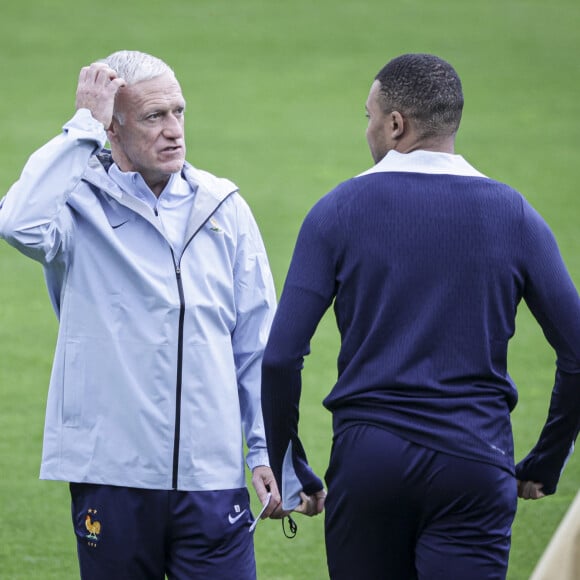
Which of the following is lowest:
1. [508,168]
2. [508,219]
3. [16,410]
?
[16,410]

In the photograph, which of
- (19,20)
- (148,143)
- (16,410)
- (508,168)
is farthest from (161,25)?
(148,143)

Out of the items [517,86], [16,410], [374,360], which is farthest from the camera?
[517,86]

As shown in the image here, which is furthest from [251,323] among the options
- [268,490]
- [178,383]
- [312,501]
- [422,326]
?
[422,326]

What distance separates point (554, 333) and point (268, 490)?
86 cm

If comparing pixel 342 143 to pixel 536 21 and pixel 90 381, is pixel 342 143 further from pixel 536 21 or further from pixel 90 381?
pixel 90 381

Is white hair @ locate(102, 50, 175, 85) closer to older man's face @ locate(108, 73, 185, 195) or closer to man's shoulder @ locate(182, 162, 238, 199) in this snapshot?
older man's face @ locate(108, 73, 185, 195)

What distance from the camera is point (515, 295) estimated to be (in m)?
2.68

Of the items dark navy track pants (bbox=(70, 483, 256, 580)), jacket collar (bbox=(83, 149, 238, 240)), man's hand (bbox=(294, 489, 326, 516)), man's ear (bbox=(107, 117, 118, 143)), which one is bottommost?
dark navy track pants (bbox=(70, 483, 256, 580))

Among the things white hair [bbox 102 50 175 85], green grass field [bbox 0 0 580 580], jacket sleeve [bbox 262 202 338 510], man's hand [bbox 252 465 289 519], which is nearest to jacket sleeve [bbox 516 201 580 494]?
jacket sleeve [bbox 262 202 338 510]

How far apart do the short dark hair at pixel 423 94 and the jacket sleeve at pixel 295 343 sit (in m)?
0.28

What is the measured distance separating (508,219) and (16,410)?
17.2 ft

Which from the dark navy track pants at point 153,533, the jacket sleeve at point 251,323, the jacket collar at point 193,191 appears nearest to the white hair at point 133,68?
the jacket collar at point 193,191

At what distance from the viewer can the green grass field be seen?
19.8ft

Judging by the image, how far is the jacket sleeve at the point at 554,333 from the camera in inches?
104
